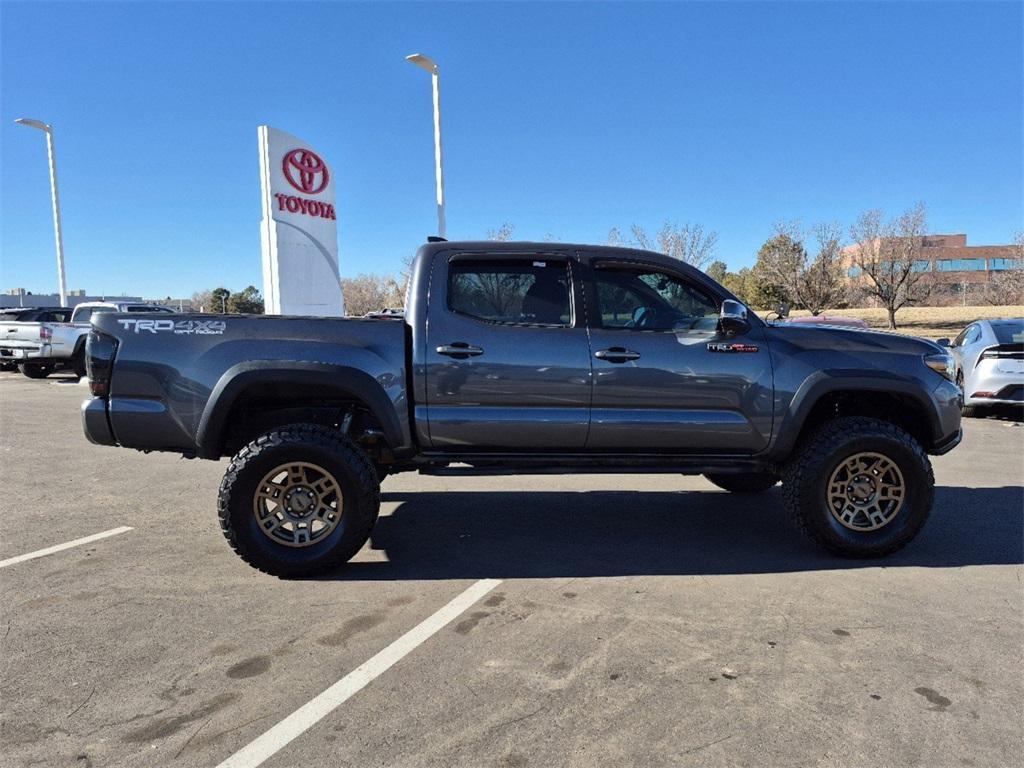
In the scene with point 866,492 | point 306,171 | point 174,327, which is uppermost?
point 306,171

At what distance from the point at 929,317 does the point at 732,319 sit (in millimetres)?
56284

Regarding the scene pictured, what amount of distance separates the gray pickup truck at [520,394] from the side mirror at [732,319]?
1cm

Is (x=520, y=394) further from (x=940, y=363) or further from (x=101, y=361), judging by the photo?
(x=940, y=363)

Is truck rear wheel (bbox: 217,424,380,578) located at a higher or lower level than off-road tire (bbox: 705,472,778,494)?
higher

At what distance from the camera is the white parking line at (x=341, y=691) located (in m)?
2.49

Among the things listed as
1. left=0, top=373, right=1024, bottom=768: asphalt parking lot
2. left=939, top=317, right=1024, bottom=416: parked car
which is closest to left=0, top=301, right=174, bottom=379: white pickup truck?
left=0, top=373, right=1024, bottom=768: asphalt parking lot

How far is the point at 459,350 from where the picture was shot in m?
4.26

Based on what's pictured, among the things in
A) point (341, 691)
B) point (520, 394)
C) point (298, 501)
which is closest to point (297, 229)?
point (298, 501)

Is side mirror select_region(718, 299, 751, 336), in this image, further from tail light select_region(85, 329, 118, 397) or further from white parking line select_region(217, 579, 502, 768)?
tail light select_region(85, 329, 118, 397)

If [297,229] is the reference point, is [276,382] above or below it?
below

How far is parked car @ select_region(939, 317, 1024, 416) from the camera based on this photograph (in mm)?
9547

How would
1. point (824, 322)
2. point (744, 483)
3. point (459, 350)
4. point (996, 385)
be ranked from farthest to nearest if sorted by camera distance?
point (996, 385) < point (824, 322) < point (744, 483) < point (459, 350)

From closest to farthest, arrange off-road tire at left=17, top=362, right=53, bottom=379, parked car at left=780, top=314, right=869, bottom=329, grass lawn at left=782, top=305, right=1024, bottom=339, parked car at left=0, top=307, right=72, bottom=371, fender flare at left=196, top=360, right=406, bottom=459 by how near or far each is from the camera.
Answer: fender flare at left=196, top=360, right=406, bottom=459, parked car at left=780, top=314, right=869, bottom=329, parked car at left=0, top=307, right=72, bottom=371, off-road tire at left=17, top=362, right=53, bottom=379, grass lawn at left=782, top=305, right=1024, bottom=339

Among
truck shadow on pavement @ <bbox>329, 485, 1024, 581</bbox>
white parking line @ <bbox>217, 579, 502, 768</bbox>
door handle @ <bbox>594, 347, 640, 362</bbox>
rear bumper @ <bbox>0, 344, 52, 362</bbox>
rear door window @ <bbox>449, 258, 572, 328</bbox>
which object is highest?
rear door window @ <bbox>449, 258, 572, 328</bbox>
